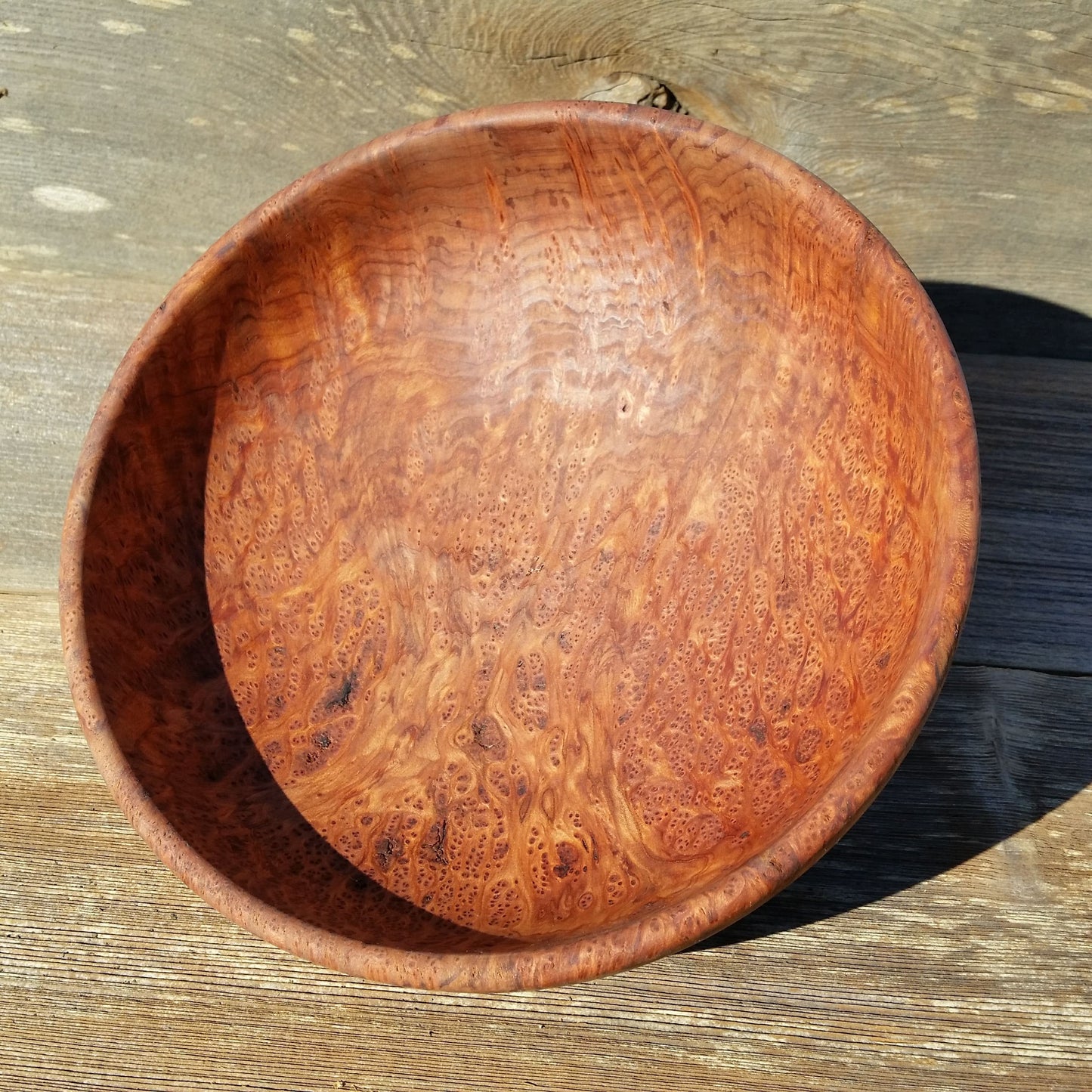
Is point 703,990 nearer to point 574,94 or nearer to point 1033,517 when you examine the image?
point 1033,517

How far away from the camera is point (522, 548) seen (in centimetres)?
103

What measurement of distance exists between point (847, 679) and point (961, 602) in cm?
15

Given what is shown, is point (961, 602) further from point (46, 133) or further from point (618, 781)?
point (46, 133)

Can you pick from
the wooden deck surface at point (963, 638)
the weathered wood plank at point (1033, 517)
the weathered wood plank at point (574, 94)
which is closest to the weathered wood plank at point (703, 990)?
the wooden deck surface at point (963, 638)

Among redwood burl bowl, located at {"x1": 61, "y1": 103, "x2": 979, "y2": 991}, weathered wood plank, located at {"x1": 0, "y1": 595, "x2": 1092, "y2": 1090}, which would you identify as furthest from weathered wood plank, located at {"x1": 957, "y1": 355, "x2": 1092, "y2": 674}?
redwood burl bowl, located at {"x1": 61, "y1": 103, "x2": 979, "y2": 991}

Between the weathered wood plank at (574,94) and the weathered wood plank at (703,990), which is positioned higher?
the weathered wood plank at (574,94)

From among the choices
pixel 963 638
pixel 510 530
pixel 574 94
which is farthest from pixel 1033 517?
pixel 574 94

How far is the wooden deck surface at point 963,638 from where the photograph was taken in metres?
0.87

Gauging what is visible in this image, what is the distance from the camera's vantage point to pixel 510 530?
103 centimetres

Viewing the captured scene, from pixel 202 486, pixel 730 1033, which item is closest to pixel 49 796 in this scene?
pixel 202 486

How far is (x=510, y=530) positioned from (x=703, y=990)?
40 centimetres

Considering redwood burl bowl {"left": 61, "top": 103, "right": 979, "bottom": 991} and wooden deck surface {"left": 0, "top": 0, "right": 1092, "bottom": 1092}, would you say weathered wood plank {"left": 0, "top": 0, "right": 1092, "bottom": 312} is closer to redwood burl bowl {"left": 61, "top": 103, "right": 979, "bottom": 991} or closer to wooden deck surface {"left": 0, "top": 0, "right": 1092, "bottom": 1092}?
wooden deck surface {"left": 0, "top": 0, "right": 1092, "bottom": 1092}

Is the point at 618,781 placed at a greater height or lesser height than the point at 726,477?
lesser

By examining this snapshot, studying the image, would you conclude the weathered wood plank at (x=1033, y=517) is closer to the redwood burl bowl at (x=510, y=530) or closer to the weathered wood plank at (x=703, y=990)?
the weathered wood plank at (x=703, y=990)
